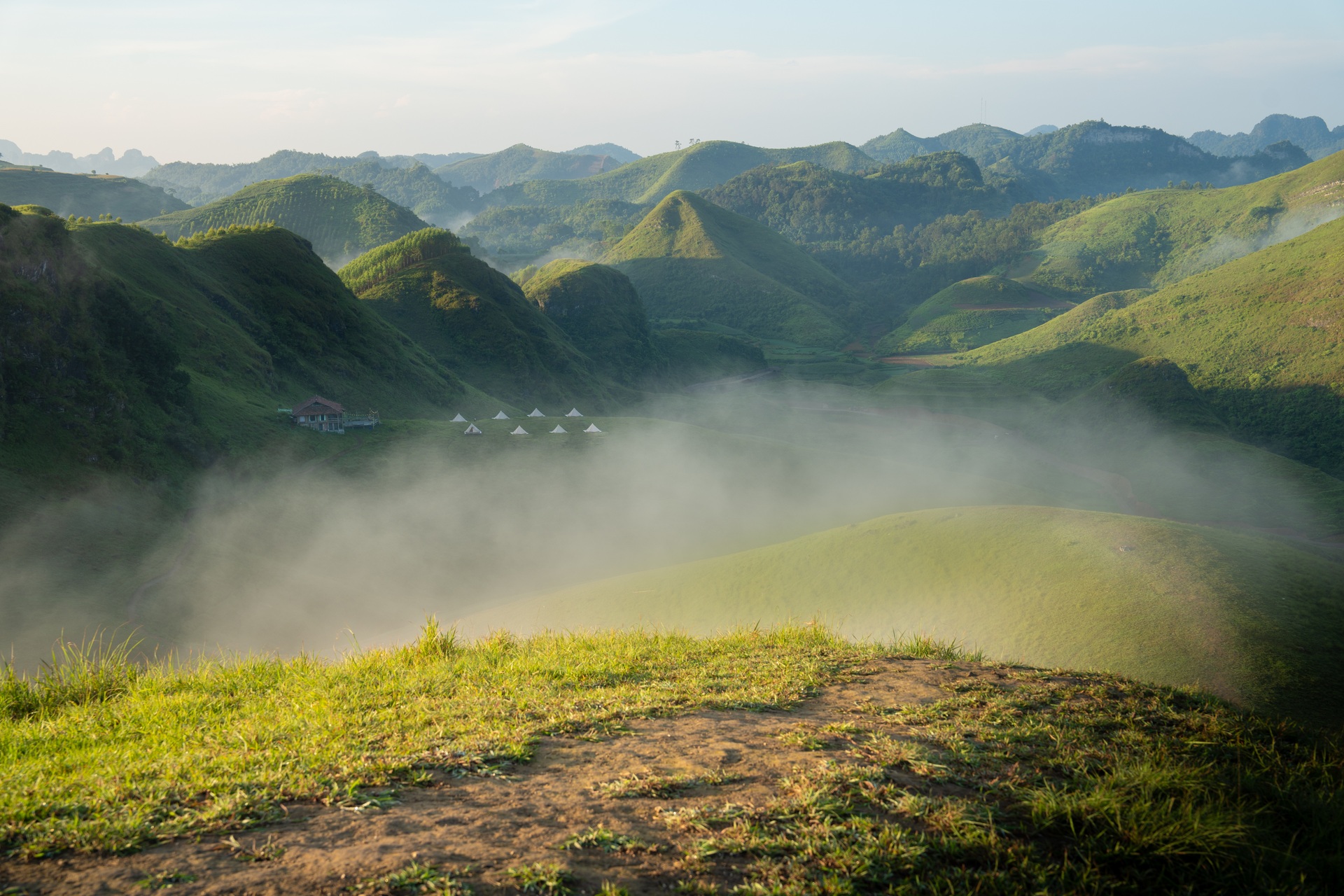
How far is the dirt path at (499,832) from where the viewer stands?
172 inches

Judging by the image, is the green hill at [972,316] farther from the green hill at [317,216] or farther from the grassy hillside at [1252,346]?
the green hill at [317,216]

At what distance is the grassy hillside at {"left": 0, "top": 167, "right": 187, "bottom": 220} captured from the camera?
531 ft

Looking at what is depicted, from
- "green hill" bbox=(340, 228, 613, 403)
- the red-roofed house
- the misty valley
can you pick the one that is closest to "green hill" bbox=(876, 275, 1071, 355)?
the misty valley

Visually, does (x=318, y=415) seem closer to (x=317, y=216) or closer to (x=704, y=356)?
(x=704, y=356)

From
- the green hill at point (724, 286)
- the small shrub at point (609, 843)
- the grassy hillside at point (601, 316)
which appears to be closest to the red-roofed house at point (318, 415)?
the small shrub at point (609, 843)

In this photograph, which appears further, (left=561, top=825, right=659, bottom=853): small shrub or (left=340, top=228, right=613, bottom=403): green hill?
(left=340, top=228, right=613, bottom=403): green hill

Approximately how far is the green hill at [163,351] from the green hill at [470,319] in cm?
1627

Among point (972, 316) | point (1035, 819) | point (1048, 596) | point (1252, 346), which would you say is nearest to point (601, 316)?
point (972, 316)

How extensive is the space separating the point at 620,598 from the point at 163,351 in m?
34.3

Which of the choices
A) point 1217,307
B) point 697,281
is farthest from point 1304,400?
point 697,281

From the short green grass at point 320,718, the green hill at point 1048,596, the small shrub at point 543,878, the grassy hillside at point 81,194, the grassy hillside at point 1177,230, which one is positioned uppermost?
the grassy hillside at point 81,194

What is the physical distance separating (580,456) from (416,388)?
26301 mm

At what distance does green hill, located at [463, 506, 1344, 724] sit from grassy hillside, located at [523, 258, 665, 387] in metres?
87.7

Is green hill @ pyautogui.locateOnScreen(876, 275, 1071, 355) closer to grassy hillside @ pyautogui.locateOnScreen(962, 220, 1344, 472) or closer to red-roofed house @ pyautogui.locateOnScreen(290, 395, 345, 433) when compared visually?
grassy hillside @ pyautogui.locateOnScreen(962, 220, 1344, 472)
